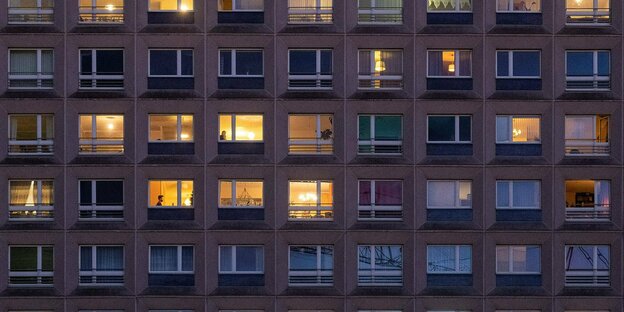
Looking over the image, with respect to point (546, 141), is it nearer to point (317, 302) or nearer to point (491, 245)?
point (491, 245)

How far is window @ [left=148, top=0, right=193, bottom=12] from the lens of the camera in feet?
117

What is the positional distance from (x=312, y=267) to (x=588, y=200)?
12395mm

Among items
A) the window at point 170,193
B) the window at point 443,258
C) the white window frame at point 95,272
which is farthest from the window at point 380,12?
the white window frame at point 95,272

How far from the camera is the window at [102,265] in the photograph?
1390 inches

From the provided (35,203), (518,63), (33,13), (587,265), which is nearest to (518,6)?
(518,63)

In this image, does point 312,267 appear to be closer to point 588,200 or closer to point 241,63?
point 241,63

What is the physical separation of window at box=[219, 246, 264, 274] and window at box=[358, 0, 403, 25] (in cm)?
1101

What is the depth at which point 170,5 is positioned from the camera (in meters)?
35.7

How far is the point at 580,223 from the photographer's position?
116 feet

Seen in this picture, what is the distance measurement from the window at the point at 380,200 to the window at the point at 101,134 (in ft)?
34.9

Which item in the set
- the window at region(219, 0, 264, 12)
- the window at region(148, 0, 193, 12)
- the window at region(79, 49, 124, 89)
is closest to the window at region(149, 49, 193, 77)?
the window at region(79, 49, 124, 89)

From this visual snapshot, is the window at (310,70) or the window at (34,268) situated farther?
the window at (310,70)

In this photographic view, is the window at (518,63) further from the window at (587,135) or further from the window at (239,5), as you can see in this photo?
the window at (239,5)

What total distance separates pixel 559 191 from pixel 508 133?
332 centimetres
